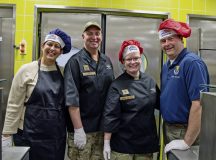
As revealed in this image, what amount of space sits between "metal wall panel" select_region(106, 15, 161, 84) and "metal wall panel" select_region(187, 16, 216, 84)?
16.4 inches

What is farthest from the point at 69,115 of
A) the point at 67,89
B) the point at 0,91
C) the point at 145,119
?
the point at 0,91

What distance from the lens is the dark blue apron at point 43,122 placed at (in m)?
2.01

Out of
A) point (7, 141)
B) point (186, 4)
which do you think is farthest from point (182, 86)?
point (186, 4)

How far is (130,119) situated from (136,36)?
4.94ft

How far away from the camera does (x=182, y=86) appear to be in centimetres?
175

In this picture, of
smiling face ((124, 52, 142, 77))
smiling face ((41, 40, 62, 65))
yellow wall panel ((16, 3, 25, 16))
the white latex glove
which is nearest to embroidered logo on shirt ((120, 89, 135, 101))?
smiling face ((124, 52, 142, 77))

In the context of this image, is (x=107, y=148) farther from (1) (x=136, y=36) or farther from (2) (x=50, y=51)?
(1) (x=136, y=36)

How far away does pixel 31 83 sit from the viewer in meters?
2.05

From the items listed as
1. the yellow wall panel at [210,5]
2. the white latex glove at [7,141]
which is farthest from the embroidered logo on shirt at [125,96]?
the yellow wall panel at [210,5]

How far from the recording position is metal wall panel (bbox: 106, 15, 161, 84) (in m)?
3.22

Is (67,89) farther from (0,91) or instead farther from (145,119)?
(0,91)

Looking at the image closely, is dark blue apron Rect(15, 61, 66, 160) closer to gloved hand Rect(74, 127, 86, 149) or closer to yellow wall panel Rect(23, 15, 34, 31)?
gloved hand Rect(74, 127, 86, 149)

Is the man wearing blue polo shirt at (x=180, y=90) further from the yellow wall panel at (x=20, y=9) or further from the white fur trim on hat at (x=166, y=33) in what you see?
the yellow wall panel at (x=20, y=9)

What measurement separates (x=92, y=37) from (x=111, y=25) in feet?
3.60
